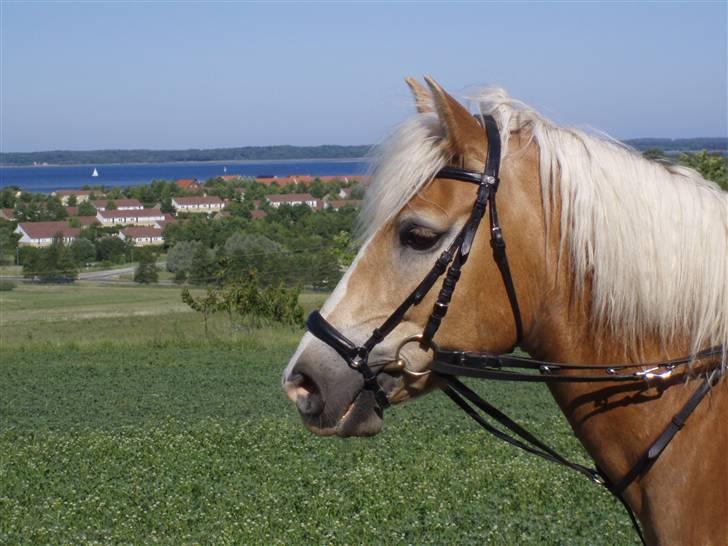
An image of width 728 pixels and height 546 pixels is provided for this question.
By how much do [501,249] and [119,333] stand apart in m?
24.3

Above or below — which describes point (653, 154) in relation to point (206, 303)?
above

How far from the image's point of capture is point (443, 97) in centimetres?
231

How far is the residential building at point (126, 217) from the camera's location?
2926 inches

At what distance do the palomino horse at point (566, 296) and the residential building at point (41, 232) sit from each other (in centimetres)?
5872

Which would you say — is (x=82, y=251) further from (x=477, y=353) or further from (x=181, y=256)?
(x=477, y=353)

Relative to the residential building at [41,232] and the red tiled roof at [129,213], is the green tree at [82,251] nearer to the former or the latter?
the residential building at [41,232]

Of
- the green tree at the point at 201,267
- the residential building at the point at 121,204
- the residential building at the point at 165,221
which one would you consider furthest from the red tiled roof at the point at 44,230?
the green tree at the point at 201,267

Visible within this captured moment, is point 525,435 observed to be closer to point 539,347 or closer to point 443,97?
point 539,347

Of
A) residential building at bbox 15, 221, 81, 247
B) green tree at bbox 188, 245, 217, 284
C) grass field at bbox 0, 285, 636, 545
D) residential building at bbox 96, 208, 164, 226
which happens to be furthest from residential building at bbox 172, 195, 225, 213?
grass field at bbox 0, 285, 636, 545

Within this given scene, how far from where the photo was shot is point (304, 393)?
241 centimetres

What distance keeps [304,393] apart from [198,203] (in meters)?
79.8

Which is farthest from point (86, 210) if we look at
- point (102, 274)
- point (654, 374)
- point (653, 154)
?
point (654, 374)

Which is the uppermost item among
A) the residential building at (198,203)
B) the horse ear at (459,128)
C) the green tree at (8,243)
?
the horse ear at (459,128)

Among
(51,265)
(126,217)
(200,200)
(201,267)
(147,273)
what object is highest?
(201,267)
